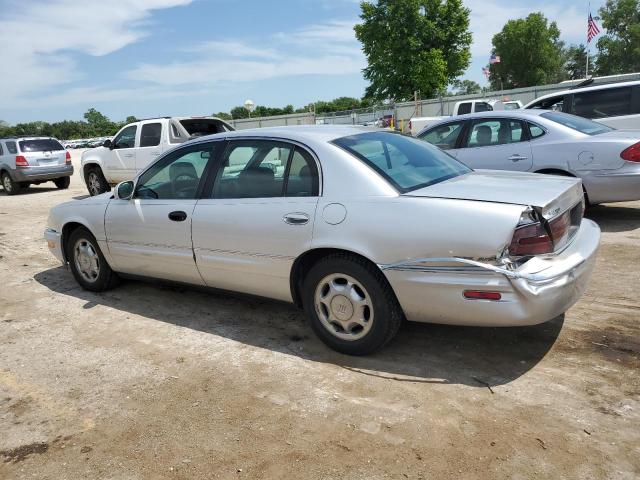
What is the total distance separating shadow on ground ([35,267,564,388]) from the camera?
3422mm

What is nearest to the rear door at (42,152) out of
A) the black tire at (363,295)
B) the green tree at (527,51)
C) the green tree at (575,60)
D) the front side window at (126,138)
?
the front side window at (126,138)

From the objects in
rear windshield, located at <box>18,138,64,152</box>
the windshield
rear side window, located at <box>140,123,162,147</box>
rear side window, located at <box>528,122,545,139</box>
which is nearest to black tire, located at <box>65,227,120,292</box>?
the windshield

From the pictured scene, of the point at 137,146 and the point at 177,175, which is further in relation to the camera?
the point at 137,146

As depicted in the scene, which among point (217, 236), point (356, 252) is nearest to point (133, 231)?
point (217, 236)

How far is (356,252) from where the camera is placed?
339cm

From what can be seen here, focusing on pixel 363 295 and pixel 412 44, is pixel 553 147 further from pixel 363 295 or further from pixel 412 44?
pixel 412 44

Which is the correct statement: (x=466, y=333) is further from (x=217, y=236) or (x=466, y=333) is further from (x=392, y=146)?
(x=217, y=236)

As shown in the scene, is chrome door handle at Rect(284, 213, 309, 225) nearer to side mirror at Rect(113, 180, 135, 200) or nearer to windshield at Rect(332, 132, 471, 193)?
windshield at Rect(332, 132, 471, 193)

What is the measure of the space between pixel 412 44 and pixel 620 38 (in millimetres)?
43357

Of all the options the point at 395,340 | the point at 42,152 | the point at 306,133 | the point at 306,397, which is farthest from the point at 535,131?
the point at 42,152

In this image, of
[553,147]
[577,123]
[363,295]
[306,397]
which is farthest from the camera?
[577,123]

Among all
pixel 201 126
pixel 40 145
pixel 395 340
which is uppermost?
pixel 201 126

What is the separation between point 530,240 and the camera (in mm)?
3082

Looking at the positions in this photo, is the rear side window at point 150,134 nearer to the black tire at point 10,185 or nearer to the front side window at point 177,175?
the black tire at point 10,185
